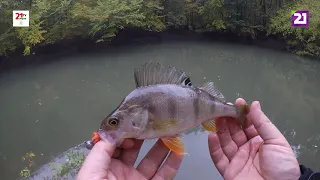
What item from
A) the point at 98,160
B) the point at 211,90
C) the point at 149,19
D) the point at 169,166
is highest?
the point at 149,19

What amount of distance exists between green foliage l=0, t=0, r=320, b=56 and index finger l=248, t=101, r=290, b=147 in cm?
902

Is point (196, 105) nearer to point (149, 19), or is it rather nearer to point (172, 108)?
point (172, 108)

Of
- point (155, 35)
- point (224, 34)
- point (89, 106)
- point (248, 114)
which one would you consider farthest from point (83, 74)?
point (248, 114)

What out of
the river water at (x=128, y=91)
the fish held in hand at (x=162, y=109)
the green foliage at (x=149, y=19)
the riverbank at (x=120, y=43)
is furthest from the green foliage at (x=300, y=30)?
the fish held in hand at (x=162, y=109)

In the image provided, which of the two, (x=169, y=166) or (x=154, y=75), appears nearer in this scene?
(x=154, y=75)

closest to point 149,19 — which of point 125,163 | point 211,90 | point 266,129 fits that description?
point 211,90

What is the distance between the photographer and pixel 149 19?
38.5 ft

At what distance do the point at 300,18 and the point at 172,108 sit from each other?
10562 mm

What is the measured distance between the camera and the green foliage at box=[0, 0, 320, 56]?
9.93 metres

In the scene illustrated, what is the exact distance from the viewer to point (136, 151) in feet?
5.56

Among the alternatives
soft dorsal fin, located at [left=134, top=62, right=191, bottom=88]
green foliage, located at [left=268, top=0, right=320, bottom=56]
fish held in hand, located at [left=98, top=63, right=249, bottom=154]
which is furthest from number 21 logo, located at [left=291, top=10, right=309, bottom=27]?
soft dorsal fin, located at [left=134, top=62, right=191, bottom=88]

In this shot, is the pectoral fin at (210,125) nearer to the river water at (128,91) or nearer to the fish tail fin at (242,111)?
the fish tail fin at (242,111)

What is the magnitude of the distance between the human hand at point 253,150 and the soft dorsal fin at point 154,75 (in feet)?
1.40

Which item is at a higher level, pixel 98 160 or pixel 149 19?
pixel 149 19
